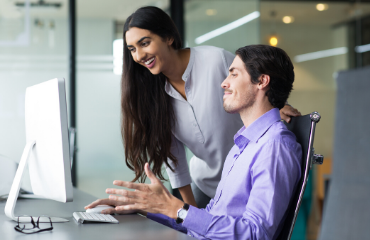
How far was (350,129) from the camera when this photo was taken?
19.0 inches

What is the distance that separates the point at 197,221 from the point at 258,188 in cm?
Answer: 20

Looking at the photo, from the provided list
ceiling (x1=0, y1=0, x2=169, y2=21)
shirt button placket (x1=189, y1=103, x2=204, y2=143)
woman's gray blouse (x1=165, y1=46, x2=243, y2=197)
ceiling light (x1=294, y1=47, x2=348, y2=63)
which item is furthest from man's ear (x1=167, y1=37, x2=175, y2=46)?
ceiling light (x1=294, y1=47, x2=348, y2=63)

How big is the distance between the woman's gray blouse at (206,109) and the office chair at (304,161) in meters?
0.58

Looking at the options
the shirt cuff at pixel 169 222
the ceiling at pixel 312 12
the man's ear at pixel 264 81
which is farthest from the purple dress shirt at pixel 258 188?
the ceiling at pixel 312 12

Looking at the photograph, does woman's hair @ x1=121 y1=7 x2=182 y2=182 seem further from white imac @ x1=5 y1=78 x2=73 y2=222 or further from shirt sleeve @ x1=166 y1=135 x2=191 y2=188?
white imac @ x1=5 y1=78 x2=73 y2=222

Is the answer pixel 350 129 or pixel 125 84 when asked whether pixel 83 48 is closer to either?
pixel 125 84

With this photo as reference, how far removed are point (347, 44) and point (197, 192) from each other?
3092 millimetres

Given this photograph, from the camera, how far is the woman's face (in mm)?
1663

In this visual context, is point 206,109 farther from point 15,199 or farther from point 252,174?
point 15,199

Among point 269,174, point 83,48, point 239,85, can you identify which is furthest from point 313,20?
point 269,174

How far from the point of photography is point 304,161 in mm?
1187

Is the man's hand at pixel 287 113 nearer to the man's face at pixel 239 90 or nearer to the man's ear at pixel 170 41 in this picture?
the man's face at pixel 239 90

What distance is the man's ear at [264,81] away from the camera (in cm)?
134

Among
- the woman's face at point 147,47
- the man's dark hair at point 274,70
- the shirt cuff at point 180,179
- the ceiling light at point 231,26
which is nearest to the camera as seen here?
the man's dark hair at point 274,70
